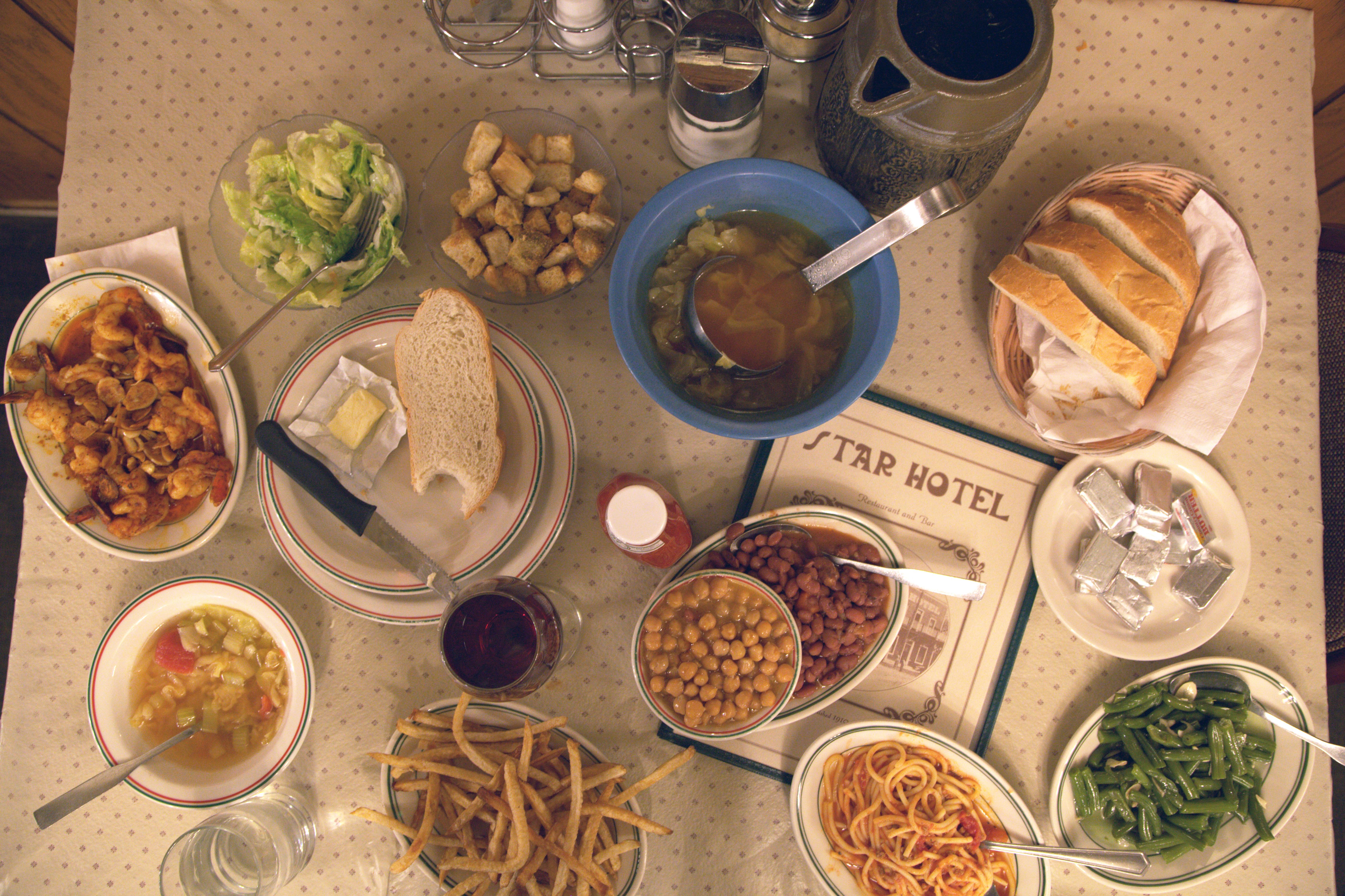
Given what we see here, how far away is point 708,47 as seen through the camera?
53.9 inches

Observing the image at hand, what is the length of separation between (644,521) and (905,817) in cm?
89

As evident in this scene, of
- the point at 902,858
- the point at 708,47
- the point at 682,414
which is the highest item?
the point at 708,47

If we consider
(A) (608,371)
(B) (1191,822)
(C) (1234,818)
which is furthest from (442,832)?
(C) (1234,818)

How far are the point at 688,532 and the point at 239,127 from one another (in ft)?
4.89

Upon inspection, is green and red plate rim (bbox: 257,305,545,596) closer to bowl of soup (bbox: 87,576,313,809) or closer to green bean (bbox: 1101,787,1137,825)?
bowl of soup (bbox: 87,576,313,809)

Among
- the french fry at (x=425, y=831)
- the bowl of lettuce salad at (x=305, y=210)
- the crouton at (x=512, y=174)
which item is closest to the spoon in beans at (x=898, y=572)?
the french fry at (x=425, y=831)

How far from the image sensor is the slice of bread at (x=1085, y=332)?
1.41m

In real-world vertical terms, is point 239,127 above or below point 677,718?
above

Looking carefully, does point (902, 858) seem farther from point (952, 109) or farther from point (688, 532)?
point (952, 109)

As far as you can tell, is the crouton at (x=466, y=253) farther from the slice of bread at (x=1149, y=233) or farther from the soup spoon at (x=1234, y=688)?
the soup spoon at (x=1234, y=688)

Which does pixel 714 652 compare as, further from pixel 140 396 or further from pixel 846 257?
pixel 140 396

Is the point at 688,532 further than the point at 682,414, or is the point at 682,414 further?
the point at 688,532

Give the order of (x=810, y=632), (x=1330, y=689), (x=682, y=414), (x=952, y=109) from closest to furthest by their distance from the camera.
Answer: (x=952, y=109)
(x=682, y=414)
(x=810, y=632)
(x=1330, y=689)

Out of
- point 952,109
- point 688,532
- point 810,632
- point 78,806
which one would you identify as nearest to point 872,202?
point 952,109
